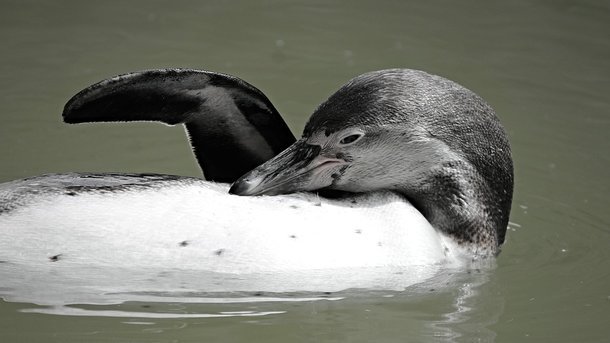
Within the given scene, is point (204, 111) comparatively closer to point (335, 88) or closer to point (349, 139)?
point (349, 139)

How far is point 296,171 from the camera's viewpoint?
434cm

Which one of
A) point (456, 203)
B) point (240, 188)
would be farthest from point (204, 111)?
point (456, 203)

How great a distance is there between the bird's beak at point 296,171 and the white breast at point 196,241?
13cm

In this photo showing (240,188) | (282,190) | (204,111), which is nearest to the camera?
(240,188)

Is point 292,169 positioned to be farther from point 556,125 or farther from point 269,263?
point 556,125

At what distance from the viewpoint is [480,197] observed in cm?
443

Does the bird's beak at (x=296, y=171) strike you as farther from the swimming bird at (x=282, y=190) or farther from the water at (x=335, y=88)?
the water at (x=335, y=88)

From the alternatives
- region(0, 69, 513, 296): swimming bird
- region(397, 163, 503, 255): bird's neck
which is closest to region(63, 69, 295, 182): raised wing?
region(0, 69, 513, 296): swimming bird

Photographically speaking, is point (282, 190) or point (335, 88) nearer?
point (282, 190)

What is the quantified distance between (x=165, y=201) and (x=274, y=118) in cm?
67

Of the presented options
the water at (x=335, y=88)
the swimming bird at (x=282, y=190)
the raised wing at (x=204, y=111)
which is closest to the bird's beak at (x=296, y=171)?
the swimming bird at (x=282, y=190)

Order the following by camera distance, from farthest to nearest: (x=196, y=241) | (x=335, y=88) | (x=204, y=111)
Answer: (x=335, y=88)
(x=204, y=111)
(x=196, y=241)

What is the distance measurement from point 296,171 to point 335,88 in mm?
2300

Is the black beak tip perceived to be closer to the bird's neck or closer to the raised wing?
the raised wing
